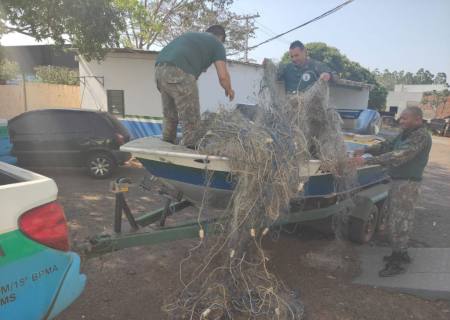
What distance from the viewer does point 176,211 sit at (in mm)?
4863

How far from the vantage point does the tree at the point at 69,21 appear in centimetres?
923

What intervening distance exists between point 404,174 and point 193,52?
8.91ft

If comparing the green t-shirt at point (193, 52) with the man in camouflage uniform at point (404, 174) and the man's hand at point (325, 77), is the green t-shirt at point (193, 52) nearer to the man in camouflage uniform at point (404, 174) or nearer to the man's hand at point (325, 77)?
the man's hand at point (325, 77)

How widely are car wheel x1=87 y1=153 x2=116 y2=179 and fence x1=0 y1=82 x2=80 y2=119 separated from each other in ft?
25.6

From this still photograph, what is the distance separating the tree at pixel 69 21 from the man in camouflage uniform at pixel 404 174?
7729 mm

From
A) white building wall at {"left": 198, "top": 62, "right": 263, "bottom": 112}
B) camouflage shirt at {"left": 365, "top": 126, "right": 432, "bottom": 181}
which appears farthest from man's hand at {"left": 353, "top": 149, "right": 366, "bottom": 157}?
white building wall at {"left": 198, "top": 62, "right": 263, "bottom": 112}

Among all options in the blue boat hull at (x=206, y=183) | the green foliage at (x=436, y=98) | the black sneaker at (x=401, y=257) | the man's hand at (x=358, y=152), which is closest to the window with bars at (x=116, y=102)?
the blue boat hull at (x=206, y=183)

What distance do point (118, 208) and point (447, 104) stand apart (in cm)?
4287

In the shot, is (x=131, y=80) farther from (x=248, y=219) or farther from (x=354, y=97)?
(x=354, y=97)

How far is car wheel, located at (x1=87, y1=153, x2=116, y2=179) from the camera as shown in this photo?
9.27 meters

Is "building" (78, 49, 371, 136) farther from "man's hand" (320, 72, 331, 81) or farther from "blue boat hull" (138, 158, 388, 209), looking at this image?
"blue boat hull" (138, 158, 388, 209)

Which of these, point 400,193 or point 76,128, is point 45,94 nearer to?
point 76,128

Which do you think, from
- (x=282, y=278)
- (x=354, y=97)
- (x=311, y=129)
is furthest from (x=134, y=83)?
(x=354, y=97)

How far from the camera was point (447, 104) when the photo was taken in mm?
39500
